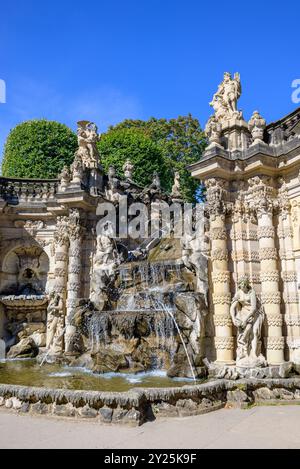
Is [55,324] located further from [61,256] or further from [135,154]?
[135,154]

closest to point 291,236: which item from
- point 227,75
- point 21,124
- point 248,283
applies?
point 248,283

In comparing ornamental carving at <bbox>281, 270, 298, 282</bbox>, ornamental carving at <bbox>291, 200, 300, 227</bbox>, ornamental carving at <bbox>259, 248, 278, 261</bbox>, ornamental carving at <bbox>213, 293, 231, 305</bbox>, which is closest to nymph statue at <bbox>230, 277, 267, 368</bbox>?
ornamental carving at <bbox>213, 293, 231, 305</bbox>

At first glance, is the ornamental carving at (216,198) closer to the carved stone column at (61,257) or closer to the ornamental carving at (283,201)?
the ornamental carving at (283,201)

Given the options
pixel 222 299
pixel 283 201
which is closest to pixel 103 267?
pixel 222 299

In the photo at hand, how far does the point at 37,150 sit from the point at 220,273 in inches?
833

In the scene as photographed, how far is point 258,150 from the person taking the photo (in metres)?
11.3

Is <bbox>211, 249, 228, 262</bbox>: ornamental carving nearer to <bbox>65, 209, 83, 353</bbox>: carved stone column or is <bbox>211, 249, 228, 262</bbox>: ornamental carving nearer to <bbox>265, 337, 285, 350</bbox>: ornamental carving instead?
<bbox>265, 337, 285, 350</bbox>: ornamental carving

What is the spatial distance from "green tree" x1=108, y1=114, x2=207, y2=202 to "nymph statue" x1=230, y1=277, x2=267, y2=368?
22746mm

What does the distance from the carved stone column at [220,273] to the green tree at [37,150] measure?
18.8m

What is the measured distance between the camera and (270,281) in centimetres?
1088

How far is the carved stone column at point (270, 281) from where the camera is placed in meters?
10.4

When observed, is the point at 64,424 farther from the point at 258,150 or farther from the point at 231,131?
the point at 231,131

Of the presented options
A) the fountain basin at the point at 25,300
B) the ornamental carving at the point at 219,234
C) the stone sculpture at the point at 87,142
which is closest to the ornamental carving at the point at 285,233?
the ornamental carving at the point at 219,234

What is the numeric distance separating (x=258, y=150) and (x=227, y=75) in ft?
12.0
